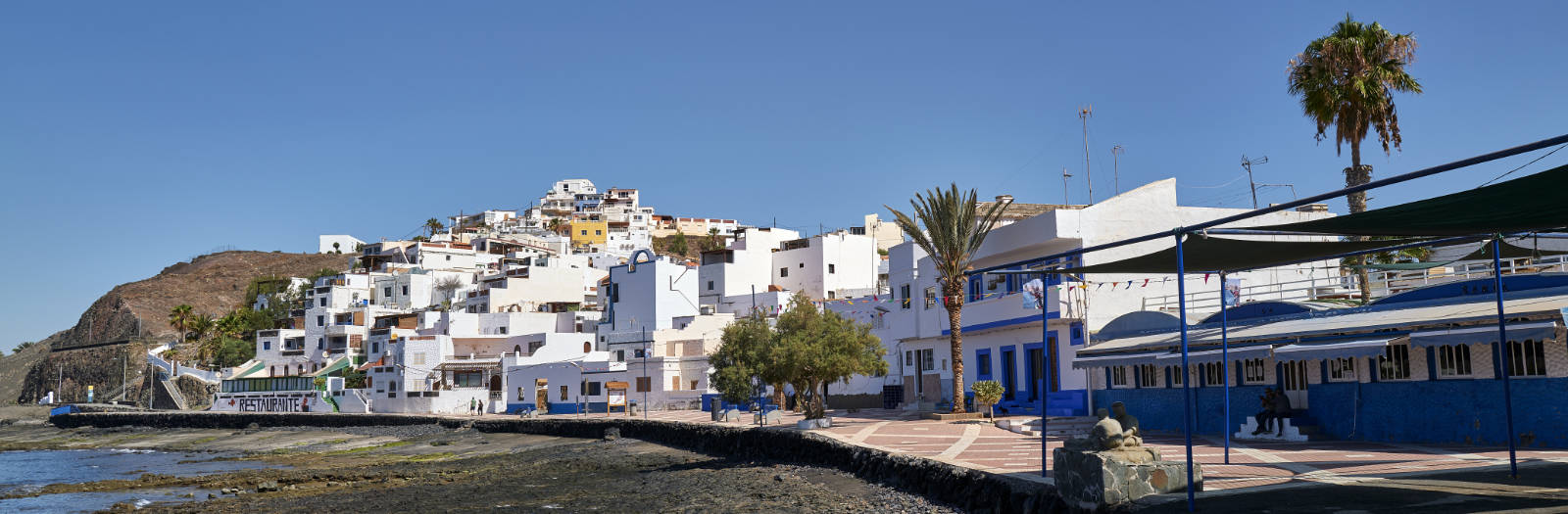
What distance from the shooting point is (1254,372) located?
77.1ft

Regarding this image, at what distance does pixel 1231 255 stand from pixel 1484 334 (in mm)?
4982

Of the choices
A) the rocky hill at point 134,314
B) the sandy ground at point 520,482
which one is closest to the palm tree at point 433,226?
the rocky hill at point 134,314

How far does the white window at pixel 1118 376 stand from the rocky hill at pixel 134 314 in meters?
114

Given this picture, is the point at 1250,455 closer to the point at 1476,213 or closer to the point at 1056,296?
the point at 1476,213

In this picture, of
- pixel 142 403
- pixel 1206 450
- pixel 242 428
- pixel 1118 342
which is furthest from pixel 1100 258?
pixel 142 403

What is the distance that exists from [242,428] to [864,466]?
5976 cm

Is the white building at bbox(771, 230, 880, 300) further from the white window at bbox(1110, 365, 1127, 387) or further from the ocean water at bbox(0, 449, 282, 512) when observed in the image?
the white window at bbox(1110, 365, 1127, 387)

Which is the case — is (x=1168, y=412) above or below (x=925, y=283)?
below

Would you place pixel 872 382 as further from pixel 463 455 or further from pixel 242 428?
pixel 242 428

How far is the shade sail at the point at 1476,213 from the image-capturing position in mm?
10109

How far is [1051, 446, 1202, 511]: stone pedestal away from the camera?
39.9ft

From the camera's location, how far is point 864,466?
23438 millimetres

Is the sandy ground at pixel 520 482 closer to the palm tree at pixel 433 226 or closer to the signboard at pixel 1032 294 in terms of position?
the signboard at pixel 1032 294

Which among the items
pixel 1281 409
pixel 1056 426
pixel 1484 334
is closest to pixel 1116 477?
pixel 1484 334
